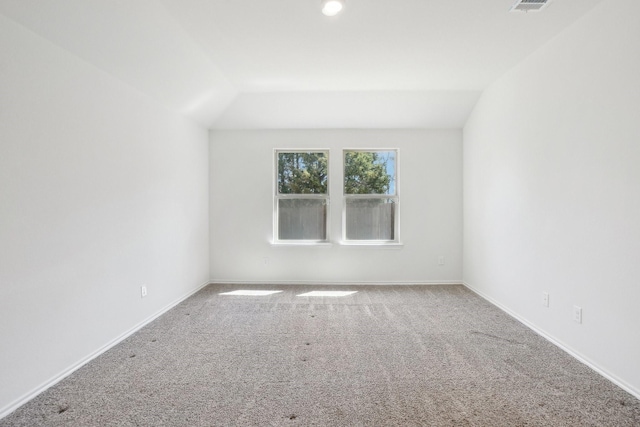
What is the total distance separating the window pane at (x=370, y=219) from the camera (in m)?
4.68

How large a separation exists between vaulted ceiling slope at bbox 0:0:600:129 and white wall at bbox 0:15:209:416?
226 millimetres

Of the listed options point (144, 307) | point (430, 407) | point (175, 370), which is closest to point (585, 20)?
point (430, 407)

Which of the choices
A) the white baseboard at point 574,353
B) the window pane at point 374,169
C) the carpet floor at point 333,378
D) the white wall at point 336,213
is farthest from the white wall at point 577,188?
the window pane at point 374,169

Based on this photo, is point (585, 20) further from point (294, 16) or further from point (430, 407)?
point (430, 407)

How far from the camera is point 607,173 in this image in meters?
2.10

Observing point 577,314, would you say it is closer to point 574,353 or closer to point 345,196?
point 574,353

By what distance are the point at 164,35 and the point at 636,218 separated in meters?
3.46

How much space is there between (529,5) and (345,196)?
2.92m

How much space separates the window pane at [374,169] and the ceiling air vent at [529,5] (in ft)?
8.16

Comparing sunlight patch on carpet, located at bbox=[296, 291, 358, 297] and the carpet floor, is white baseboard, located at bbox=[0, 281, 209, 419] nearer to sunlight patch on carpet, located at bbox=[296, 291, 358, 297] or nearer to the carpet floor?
the carpet floor

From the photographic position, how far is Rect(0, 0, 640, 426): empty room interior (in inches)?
72.7

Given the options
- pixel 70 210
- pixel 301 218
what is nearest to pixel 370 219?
pixel 301 218

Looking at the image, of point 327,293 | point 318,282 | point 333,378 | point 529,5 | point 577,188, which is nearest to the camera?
point 333,378

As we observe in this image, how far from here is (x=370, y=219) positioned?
468 centimetres
